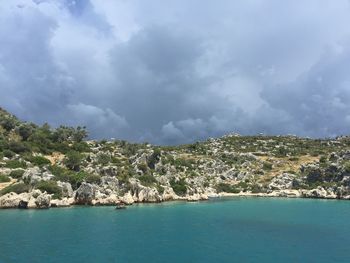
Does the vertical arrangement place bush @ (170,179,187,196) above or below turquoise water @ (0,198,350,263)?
above

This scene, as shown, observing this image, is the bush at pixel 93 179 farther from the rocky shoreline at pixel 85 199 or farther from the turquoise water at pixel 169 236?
the turquoise water at pixel 169 236

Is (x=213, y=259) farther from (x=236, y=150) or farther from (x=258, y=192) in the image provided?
(x=236, y=150)

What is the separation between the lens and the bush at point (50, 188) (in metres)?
85.2

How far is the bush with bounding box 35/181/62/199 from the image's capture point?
279ft

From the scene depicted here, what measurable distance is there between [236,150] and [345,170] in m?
63.0

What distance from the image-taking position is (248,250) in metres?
47.9

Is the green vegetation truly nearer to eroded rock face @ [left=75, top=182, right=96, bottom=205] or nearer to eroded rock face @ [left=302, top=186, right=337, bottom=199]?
eroded rock face @ [left=302, top=186, right=337, bottom=199]

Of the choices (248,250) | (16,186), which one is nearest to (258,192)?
(16,186)

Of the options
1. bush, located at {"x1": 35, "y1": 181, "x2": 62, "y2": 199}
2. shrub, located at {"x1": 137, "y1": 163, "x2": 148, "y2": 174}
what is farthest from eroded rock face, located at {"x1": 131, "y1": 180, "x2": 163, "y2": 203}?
bush, located at {"x1": 35, "y1": 181, "x2": 62, "y2": 199}

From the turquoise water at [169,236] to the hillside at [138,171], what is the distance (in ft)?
28.2

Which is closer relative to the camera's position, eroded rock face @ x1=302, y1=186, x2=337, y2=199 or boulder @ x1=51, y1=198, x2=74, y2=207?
boulder @ x1=51, y1=198, x2=74, y2=207

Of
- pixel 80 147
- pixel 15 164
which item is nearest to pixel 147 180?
pixel 15 164

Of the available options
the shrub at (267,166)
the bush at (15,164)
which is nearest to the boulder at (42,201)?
the bush at (15,164)

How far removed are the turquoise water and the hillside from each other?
8598 millimetres
